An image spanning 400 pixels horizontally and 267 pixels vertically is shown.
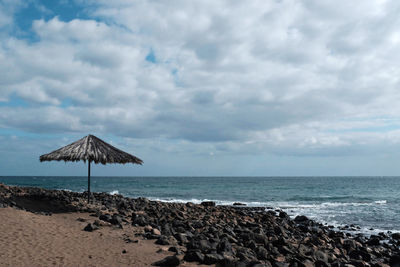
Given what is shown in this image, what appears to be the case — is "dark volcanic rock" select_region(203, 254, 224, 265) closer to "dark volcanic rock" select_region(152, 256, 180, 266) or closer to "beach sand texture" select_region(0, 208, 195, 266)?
"dark volcanic rock" select_region(152, 256, 180, 266)

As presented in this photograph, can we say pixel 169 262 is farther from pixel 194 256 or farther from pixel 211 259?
pixel 211 259

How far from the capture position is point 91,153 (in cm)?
1354

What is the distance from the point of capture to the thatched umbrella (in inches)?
532

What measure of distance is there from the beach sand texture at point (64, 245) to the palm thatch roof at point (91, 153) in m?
3.02

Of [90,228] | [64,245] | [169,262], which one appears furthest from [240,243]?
[64,245]

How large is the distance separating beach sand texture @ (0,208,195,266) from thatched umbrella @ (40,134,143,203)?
→ 3023mm

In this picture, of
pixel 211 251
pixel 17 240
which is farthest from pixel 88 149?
pixel 211 251

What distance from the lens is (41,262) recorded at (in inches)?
282

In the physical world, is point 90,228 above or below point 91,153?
below

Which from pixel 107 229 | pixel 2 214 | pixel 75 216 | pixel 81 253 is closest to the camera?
pixel 81 253

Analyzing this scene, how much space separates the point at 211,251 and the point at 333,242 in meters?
6.84

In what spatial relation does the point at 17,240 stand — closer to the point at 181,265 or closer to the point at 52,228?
the point at 52,228

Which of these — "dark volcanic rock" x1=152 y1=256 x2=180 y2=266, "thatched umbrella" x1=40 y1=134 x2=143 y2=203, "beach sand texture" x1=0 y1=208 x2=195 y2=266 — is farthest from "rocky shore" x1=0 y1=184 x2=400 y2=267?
"thatched umbrella" x1=40 y1=134 x2=143 y2=203

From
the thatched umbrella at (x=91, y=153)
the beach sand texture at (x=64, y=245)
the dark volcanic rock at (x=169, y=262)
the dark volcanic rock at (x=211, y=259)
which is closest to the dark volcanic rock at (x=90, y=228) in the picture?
the beach sand texture at (x=64, y=245)
